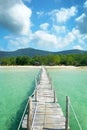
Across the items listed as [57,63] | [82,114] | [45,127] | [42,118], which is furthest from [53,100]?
[57,63]

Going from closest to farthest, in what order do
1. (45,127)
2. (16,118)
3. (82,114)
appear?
1. (45,127)
2. (16,118)
3. (82,114)

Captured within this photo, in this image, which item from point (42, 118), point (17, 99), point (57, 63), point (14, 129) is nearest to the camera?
point (42, 118)

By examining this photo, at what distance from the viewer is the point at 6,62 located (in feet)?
411

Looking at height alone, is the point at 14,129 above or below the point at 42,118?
below

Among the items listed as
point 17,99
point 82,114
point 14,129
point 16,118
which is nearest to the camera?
point 14,129

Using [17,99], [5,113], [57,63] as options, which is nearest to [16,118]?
[5,113]

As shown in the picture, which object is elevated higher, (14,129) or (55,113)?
(55,113)

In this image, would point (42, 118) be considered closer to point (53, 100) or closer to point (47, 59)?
point (53, 100)

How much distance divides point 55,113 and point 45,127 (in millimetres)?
2431

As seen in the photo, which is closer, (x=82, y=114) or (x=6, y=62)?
(x=82, y=114)

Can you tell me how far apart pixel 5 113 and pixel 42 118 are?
5640 mm

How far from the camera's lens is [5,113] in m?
17.6

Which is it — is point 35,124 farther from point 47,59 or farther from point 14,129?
point 47,59

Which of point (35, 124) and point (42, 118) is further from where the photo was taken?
point (42, 118)
